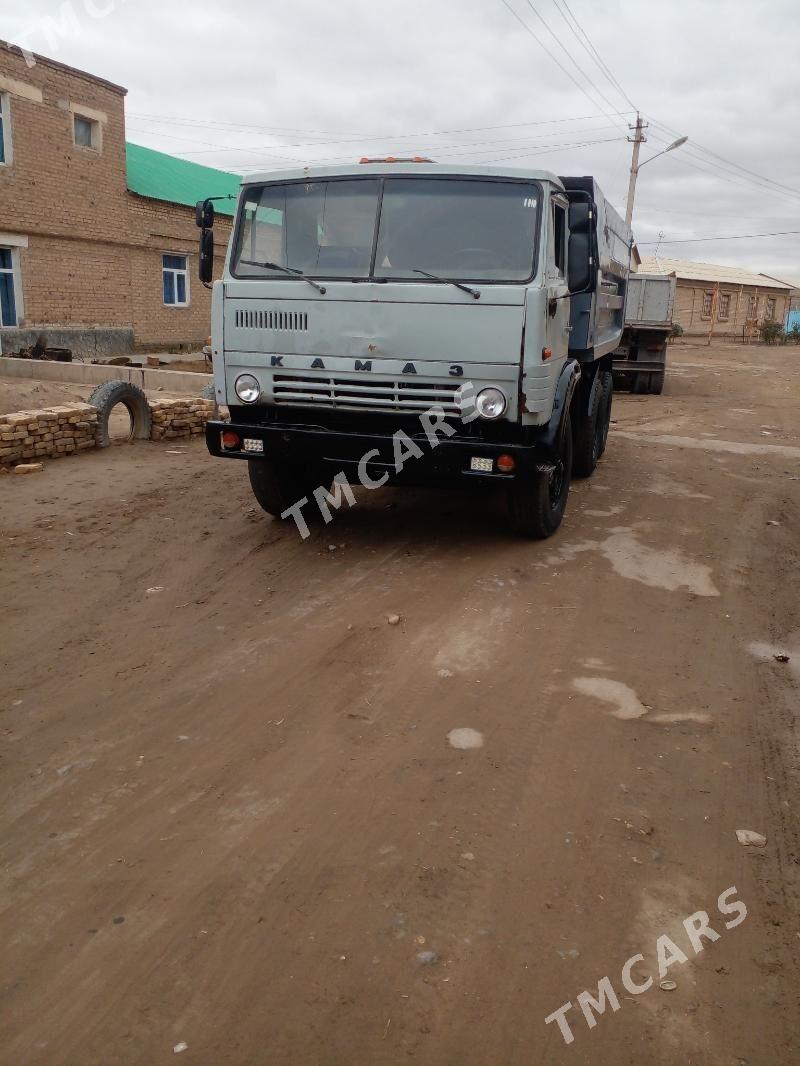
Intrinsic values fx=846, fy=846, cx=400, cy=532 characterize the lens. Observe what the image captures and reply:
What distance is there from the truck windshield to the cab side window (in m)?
0.26

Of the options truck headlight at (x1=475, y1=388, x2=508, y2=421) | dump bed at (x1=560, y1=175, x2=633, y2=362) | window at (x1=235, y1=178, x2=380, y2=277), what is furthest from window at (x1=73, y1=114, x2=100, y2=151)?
truck headlight at (x1=475, y1=388, x2=508, y2=421)

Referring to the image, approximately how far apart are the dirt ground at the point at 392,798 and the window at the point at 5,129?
1461 cm

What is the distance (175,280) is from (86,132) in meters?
4.62

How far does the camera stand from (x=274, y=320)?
18.6 feet

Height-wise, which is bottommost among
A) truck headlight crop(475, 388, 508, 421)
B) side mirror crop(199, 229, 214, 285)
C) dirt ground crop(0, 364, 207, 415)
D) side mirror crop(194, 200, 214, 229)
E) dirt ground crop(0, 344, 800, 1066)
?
dirt ground crop(0, 344, 800, 1066)

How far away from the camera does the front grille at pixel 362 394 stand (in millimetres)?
5434

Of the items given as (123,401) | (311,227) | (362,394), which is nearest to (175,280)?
(123,401)

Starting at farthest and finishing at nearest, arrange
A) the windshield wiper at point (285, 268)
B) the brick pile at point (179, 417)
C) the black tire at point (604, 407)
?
1. the brick pile at point (179, 417)
2. the black tire at point (604, 407)
3. the windshield wiper at point (285, 268)

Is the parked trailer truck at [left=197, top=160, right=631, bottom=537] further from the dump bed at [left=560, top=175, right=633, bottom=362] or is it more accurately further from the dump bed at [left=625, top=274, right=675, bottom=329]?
the dump bed at [left=625, top=274, right=675, bottom=329]

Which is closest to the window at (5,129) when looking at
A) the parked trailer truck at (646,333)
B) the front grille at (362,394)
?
the parked trailer truck at (646,333)

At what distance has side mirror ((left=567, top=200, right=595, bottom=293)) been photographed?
5969mm

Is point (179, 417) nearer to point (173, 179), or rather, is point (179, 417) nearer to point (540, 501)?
point (540, 501)

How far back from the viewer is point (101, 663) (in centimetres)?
440

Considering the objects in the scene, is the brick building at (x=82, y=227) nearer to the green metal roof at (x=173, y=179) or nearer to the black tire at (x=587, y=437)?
the green metal roof at (x=173, y=179)
